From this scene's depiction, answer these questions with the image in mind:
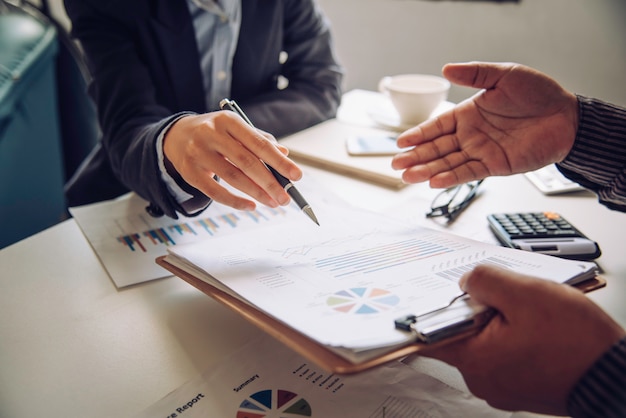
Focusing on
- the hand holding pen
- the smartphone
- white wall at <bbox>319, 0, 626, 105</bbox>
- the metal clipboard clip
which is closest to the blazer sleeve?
the hand holding pen

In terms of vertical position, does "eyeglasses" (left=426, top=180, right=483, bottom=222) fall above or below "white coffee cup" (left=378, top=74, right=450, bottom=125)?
below

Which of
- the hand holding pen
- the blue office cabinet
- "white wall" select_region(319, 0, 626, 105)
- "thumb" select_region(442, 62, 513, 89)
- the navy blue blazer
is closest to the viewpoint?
the hand holding pen

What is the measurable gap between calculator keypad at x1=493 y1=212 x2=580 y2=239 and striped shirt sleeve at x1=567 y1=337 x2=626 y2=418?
0.27 m

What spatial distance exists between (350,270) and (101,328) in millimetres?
269

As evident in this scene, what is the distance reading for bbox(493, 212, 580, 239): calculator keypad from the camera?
64cm

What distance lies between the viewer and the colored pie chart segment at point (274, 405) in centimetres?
43

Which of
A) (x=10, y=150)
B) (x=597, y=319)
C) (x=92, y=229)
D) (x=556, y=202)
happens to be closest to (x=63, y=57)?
(x=10, y=150)

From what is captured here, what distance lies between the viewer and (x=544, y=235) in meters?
0.64

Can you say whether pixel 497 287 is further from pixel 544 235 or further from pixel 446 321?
pixel 544 235

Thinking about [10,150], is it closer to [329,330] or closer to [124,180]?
[124,180]

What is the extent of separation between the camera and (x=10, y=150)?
1.39 meters

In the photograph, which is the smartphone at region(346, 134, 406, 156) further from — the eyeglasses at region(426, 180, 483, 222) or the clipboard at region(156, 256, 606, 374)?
the clipboard at region(156, 256, 606, 374)

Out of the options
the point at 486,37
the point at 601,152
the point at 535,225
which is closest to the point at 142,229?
the point at 535,225

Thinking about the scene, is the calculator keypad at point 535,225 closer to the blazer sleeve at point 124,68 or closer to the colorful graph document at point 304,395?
the colorful graph document at point 304,395
